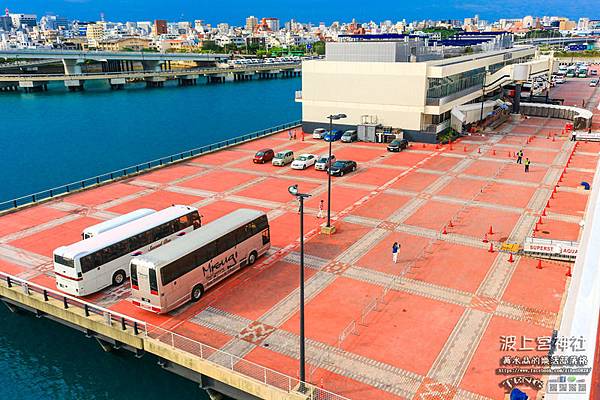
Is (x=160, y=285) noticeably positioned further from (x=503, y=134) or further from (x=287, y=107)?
(x=287, y=107)

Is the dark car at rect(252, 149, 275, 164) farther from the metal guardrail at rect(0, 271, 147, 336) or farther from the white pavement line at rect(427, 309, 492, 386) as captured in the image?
the white pavement line at rect(427, 309, 492, 386)

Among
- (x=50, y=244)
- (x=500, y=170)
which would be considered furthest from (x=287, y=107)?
(x=50, y=244)

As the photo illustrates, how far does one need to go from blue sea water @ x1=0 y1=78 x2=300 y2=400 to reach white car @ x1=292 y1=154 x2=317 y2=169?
22705mm

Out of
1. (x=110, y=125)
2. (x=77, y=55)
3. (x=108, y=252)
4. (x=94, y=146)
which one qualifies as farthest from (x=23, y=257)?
(x=77, y=55)

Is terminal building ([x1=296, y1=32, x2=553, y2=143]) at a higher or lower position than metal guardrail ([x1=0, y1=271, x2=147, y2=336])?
higher

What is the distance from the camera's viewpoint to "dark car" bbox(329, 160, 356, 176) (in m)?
45.0

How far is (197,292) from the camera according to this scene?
929 inches

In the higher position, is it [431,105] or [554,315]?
[431,105]

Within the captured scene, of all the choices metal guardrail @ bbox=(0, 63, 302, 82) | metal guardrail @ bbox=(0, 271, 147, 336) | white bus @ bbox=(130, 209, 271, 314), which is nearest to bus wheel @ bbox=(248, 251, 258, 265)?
white bus @ bbox=(130, 209, 271, 314)

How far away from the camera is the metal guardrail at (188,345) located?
55.7 feet

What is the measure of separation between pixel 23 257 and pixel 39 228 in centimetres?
486

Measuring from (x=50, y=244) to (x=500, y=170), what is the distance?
126 feet

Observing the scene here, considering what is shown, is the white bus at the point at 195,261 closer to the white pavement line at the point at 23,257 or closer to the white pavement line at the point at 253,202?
the white pavement line at the point at 23,257

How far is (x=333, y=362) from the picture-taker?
18.9 meters
